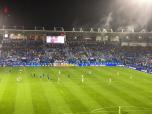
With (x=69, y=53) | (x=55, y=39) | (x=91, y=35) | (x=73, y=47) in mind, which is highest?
(x=91, y=35)

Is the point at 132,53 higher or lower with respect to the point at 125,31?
lower

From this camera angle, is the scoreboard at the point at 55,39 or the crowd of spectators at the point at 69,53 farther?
the scoreboard at the point at 55,39

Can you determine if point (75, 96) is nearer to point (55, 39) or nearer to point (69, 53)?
point (69, 53)

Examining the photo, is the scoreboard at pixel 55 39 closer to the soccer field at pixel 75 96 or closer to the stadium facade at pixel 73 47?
the stadium facade at pixel 73 47

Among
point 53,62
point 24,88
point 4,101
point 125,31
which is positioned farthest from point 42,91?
point 125,31

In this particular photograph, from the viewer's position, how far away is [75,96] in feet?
158

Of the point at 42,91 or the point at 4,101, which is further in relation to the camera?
the point at 42,91

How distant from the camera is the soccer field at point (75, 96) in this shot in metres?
39.5

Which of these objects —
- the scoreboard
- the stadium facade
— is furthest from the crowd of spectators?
the scoreboard

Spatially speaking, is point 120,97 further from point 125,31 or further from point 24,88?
point 125,31

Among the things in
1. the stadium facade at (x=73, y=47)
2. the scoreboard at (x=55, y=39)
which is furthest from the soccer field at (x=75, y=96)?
the scoreboard at (x=55, y=39)

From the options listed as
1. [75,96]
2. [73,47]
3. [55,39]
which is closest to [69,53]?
[55,39]

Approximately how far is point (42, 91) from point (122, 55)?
7398 cm

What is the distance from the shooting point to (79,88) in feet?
183
